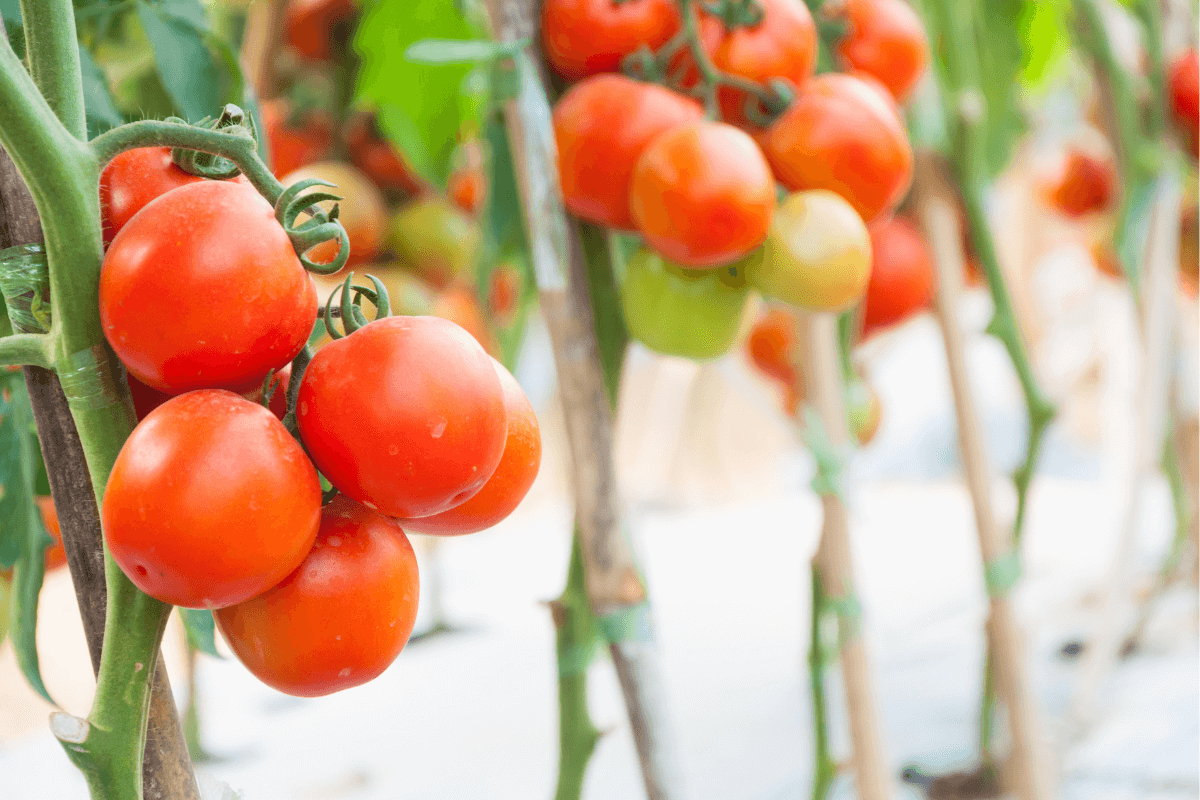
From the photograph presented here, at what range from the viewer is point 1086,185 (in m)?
0.88

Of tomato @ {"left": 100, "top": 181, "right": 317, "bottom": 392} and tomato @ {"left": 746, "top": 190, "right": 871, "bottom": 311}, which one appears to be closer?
tomato @ {"left": 100, "top": 181, "right": 317, "bottom": 392}

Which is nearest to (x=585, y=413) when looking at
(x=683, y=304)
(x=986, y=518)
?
(x=683, y=304)

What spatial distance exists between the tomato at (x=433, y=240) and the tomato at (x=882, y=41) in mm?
358

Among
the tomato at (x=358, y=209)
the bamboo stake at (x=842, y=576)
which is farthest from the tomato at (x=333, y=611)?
the tomato at (x=358, y=209)

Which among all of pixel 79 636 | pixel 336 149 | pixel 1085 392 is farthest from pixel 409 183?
pixel 1085 392

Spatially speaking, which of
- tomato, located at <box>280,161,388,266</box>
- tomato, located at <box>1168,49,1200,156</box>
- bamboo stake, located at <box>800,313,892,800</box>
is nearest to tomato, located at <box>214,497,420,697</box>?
bamboo stake, located at <box>800,313,892,800</box>

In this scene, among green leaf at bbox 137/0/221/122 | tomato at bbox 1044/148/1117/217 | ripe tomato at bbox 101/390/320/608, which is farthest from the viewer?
tomato at bbox 1044/148/1117/217

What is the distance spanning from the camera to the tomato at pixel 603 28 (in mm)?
430

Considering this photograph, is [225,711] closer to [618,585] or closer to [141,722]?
[618,585]

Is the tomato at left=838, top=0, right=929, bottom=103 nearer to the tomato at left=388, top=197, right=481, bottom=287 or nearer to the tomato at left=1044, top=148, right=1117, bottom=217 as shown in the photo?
the tomato at left=388, top=197, right=481, bottom=287

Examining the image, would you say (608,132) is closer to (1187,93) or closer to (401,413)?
(401,413)

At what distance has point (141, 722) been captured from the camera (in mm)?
190

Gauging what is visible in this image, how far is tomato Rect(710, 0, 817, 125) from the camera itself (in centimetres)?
43

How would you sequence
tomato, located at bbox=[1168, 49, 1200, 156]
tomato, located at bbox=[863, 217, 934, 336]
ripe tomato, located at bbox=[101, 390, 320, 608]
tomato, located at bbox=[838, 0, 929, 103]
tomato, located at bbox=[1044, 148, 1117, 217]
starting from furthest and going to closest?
tomato, located at bbox=[1044, 148, 1117, 217] < tomato, located at bbox=[1168, 49, 1200, 156] < tomato, located at bbox=[863, 217, 934, 336] < tomato, located at bbox=[838, 0, 929, 103] < ripe tomato, located at bbox=[101, 390, 320, 608]
